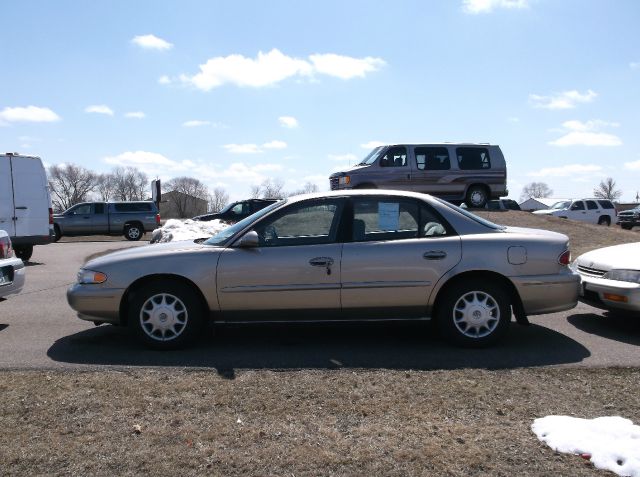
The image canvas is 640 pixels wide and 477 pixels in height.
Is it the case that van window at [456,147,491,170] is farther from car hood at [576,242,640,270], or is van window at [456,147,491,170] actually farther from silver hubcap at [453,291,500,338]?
silver hubcap at [453,291,500,338]

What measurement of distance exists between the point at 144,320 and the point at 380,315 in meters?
2.28

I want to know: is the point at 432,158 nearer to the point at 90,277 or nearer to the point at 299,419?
the point at 90,277

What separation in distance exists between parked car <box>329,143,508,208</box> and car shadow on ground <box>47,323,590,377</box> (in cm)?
1032

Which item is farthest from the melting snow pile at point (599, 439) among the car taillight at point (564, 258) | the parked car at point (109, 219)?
the parked car at point (109, 219)

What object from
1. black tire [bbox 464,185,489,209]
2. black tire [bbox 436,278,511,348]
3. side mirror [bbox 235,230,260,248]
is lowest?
black tire [bbox 436,278,511,348]

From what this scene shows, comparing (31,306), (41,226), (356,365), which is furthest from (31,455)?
(41,226)

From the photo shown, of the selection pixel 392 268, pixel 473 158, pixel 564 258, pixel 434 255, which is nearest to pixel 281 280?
pixel 392 268

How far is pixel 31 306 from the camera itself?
8.04 m

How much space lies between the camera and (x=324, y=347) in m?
5.69

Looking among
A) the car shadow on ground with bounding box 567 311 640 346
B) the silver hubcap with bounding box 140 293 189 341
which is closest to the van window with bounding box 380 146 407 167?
the car shadow on ground with bounding box 567 311 640 346

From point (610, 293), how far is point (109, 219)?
22.6 meters

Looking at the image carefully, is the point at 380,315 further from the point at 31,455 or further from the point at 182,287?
the point at 31,455

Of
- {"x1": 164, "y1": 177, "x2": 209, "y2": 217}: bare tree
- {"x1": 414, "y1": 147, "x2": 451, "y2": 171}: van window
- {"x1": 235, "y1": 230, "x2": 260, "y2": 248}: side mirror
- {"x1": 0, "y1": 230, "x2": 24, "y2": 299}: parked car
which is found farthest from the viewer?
{"x1": 164, "y1": 177, "x2": 209, "y2": 217}: bare tree

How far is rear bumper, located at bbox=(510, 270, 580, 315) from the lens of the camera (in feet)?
18.4
